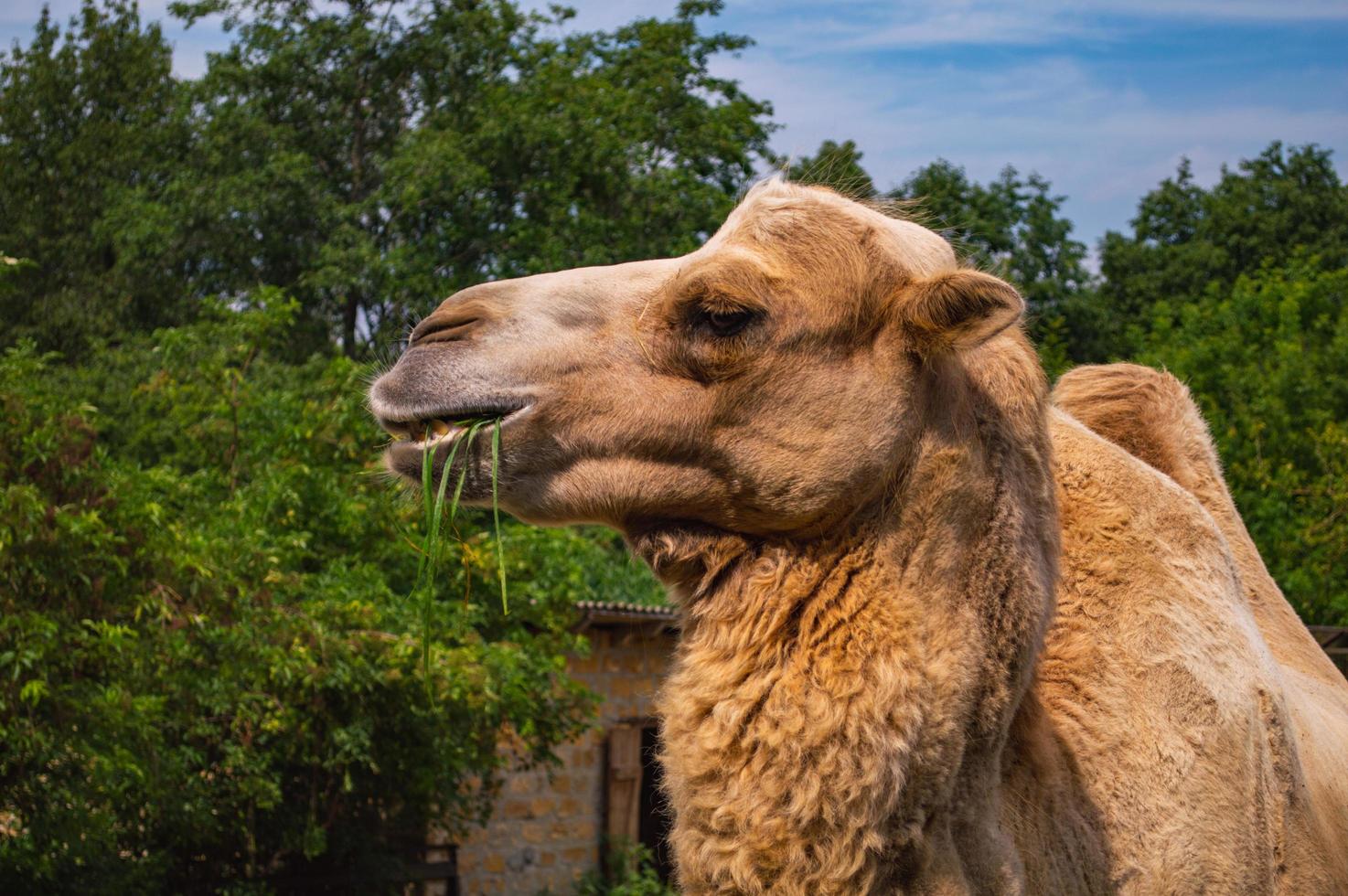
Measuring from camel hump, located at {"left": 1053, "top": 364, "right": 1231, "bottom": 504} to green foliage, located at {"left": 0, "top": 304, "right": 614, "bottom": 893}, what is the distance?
1997 millimetres

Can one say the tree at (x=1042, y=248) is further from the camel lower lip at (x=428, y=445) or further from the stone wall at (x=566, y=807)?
the camel lower lip at (x=428, y=445)

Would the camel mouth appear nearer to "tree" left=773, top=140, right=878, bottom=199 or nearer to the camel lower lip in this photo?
the camel lower lip

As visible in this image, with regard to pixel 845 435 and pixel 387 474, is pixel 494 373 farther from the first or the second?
pixel 845 435

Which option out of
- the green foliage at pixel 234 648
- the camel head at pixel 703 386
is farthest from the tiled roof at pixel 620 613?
the camel head at pixel 703 386

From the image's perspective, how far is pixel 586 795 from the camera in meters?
14.7

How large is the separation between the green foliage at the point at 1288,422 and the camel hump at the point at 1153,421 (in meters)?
7.79

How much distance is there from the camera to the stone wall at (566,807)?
13.9 metres

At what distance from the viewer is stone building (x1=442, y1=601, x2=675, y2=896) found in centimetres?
1388

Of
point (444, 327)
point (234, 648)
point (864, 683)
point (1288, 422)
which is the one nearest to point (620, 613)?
point (234, 648)

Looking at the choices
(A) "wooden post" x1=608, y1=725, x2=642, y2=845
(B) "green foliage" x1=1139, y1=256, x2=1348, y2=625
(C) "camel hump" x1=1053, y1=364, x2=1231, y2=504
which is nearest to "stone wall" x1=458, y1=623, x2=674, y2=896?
(A) "wooden post" x1=608, y1=725, x2=642, y2=845

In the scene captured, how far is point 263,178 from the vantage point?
24.7 m

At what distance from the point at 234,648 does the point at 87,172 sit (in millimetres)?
24793

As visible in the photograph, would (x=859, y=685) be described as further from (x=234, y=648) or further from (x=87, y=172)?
(x=87, y=172)

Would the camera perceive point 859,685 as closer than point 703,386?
Yes
